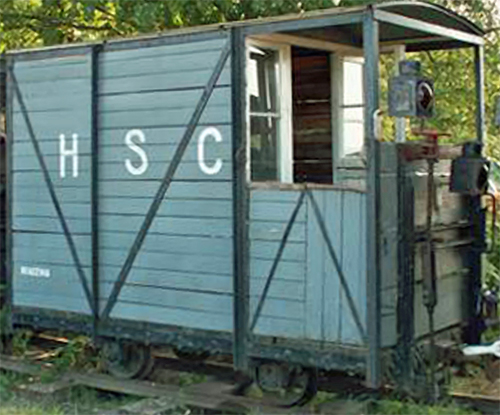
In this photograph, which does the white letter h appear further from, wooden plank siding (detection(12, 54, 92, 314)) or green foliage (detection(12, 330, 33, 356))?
green foliage (detection(12, 330, 33, 356))

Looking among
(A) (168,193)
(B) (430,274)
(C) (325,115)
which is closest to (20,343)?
(A) (168,193)

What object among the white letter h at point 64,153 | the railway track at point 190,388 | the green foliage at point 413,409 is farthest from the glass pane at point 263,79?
the green foliage at point 413,409

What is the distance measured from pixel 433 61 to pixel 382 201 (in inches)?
260

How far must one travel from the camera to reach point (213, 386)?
8.00 metres

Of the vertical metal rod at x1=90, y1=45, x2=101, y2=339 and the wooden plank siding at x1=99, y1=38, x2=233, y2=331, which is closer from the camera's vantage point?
the wooden plank siding at x1=99, y1=38, x2=233, y2=331

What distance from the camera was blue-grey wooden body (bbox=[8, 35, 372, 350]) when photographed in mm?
6785

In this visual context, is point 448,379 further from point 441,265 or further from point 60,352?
point 60,352

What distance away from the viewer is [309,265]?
6801mm

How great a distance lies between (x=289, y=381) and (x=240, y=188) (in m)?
1.64

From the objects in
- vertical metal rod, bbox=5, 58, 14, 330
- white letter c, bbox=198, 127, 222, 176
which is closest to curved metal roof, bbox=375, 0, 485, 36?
white letter c, bbox=198, 127, 222, 176

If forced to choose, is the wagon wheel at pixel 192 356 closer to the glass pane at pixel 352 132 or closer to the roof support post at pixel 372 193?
the glass pane at pixel 352 132

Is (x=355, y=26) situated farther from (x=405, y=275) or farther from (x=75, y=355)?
(x=75, y=355)

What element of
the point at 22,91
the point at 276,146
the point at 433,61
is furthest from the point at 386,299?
the point at 433,61

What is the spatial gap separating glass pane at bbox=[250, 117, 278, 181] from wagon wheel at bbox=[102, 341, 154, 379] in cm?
204
